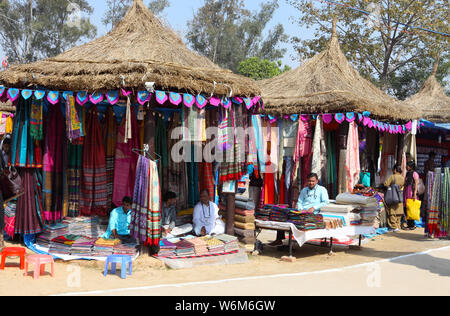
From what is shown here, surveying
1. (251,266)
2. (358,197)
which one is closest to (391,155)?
(358,197)

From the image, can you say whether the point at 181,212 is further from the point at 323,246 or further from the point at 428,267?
the point at 428,267

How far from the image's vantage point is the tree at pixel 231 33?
36594 millimetres

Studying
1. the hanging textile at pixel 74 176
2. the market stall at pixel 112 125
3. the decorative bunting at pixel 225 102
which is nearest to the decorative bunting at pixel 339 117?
the market stall at pixel 112 125

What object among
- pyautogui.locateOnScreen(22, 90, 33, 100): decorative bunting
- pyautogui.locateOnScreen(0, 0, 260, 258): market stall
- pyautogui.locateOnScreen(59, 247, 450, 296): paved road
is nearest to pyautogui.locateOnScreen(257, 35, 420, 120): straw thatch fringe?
pyautogui.locateOnScreen(0, 0, 260, 258): market stall

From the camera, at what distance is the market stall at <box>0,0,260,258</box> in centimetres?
742

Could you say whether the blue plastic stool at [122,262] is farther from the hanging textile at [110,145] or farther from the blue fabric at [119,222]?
the hanging textile at [110,145]

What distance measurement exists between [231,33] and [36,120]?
29896mm

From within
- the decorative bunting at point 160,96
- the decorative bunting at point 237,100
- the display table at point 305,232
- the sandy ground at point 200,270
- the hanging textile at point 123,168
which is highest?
the decorative bunting at point 237,100

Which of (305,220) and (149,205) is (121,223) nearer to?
(149,205)

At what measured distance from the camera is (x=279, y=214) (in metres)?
8.20

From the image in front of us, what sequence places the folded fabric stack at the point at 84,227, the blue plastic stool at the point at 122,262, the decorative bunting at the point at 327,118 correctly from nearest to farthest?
the blue plastic stool at the point at 122,262 < the folded fabric stack at the point at 84,227 < the decorative bunting at the point at 327,118

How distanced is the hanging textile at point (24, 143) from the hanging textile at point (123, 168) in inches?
51.6

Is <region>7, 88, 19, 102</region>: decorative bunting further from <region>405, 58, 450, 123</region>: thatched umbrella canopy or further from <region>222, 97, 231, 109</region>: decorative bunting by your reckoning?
<region>405, 58, 450, 123</region>: thatched umbrella canopy

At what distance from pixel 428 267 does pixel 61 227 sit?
598 cm
